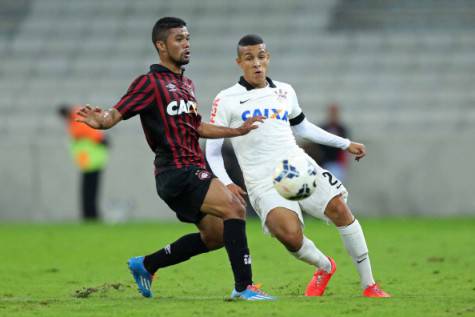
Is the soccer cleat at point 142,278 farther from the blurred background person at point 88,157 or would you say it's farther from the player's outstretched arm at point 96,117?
the blurred background person at point 88,157

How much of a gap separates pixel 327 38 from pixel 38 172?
22.6 ft

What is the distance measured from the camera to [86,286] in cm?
893

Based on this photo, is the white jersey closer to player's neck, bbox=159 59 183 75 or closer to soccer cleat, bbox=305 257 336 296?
player's neck, bbox=159 59 183 75

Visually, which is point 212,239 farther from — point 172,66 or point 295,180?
point 172,66

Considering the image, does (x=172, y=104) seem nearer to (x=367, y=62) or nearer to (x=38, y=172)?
(x=38, y=172)

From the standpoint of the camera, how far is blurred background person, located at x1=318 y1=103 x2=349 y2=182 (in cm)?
1756

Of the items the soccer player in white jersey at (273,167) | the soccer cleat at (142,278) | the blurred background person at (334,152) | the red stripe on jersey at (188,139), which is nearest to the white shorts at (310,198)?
the soccer player in white jersey at (273,167)

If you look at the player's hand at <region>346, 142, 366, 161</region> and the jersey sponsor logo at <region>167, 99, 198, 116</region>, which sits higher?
the jersey sponsor logo at <region>167, 99, 198, 116</region>

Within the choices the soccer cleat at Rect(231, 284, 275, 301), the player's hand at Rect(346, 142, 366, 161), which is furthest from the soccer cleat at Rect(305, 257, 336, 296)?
the player's hand at Rect(346, 142, 366, 161)

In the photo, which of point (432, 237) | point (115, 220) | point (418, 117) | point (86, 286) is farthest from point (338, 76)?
point (86, 286)

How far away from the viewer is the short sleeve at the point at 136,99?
7355mm

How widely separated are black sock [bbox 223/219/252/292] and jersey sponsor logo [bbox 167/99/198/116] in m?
0.82

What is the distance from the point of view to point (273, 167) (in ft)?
26.3

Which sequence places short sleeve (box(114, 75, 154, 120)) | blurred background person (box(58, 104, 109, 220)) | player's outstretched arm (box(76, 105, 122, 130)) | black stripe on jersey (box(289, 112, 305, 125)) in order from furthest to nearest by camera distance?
blurred background person (box(58, 104, 109, 220)) < black stripe on jersey (box(289, 112, 305, 125)) < short sleeve (box(114, 75, 154, 120)) < player's outstretched arm (box(76, 105, 122, 130))
